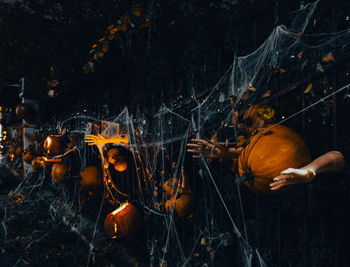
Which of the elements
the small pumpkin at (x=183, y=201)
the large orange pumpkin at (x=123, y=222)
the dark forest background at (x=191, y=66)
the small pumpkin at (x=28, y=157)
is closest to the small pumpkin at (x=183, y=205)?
the small pumpkin at (x=183, y=201)

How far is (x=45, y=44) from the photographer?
654 cm

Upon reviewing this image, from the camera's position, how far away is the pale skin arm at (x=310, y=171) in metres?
1.44

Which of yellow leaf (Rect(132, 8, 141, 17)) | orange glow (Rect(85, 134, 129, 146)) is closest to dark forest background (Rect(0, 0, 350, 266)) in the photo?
yellow leaf (Rect(132, 8, 141, 17))

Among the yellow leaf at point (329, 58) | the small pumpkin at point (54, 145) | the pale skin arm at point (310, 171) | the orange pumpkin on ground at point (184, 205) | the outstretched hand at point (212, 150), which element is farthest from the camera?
the small pumpkin at point (54, 145)

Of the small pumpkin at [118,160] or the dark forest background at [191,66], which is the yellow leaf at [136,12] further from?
the small pumpkin at [118,160]

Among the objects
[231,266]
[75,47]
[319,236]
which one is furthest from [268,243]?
[75,47]

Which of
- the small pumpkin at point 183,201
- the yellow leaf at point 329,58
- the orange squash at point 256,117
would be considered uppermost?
the yellow leaf at point 329,58

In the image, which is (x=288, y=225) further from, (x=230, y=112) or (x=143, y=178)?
(x=230, y=112)

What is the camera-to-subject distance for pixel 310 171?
146 centimetres

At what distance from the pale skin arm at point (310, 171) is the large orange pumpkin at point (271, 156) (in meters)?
0.18

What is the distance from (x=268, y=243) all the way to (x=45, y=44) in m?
6.43

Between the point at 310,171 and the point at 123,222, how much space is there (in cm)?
313

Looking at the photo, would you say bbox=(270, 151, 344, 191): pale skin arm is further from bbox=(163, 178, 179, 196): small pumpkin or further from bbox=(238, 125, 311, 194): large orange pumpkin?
bbox=(163, 178, 179, 196): small pumpkin

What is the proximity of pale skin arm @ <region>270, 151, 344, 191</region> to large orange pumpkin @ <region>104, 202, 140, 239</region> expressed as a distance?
9.79 feet
